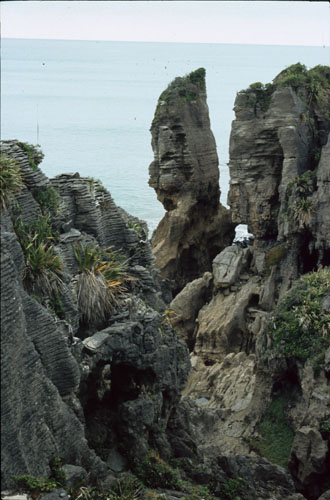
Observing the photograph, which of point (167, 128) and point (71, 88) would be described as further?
point (71, 88)

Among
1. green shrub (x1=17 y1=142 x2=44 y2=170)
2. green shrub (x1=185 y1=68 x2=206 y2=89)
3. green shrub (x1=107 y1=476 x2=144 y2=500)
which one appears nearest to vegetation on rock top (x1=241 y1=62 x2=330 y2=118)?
green shrub (x1=185 y1=68 x2=206 y2=89)

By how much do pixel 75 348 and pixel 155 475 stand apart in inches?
143

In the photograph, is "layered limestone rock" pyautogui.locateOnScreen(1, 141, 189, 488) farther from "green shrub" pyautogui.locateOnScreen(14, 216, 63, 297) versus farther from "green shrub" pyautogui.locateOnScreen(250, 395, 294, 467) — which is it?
"green shrub" pyautogui.locateOnScreen(250, 395, 294, 467)

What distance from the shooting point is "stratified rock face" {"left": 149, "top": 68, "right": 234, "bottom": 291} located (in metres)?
40.4

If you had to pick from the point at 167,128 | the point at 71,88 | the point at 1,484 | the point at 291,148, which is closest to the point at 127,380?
the point at 1,484

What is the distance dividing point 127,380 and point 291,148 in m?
19.6

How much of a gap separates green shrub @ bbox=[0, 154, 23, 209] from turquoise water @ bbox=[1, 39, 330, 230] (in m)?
49.3

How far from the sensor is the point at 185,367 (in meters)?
19.0

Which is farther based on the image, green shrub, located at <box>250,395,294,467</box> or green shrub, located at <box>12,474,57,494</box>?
green shrub, located at <box>250,395,294,467</box>

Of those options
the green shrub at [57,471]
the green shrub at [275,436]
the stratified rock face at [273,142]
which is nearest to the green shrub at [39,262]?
the green shrub at [57,471]

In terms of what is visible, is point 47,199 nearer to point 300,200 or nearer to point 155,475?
point 155,475

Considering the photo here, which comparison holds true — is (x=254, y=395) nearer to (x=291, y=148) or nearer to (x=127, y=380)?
(x=127, y=380)

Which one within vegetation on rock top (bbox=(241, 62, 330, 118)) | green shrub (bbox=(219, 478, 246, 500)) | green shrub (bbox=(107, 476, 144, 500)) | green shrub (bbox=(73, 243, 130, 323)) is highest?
vegetation on rock top (bbox=(241, 62, 330, 118))

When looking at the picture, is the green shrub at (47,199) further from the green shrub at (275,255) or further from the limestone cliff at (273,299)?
the green shrub at (275,255)
